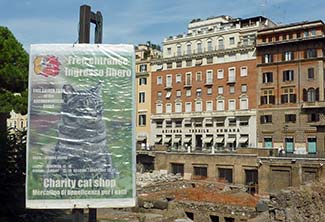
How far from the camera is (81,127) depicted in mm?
6809

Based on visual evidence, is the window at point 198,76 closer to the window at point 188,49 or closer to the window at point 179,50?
the window at point 188,49

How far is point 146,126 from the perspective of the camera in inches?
2277

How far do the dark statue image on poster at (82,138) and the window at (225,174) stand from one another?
36.4 meters

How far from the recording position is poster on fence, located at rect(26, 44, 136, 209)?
6.61m

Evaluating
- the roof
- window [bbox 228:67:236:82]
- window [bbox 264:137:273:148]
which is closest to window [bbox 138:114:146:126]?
window [bbox 228:67:236:82]

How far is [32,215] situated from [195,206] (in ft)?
41.2

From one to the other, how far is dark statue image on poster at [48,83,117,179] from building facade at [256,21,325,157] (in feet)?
127

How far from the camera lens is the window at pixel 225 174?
42.1m

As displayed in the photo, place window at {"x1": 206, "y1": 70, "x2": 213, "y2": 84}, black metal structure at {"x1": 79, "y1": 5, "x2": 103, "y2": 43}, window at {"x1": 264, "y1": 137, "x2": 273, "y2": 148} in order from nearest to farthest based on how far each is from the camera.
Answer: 1. black metal structure at {"x1": 79, "y1": 5, "x2": 103, "y2": 43}
2. window at {"x1": 264, "y1": 137, "x2": 273, "y2": 148}
3. window at {"x1": 206, "y1": 70, "x2": 213, "y2": 84}

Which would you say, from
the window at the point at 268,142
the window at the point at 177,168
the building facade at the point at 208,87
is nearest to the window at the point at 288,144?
the window at the point at 268,142

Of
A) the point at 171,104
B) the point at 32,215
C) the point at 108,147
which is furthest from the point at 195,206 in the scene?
the point at 171,104

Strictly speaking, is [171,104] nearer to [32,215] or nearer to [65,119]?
[32,215]

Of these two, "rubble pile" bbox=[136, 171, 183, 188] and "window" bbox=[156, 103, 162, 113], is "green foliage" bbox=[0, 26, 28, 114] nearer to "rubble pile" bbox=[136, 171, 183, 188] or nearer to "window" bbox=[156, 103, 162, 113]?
"rubble pile" bbox=[136, 171, 183, 188]

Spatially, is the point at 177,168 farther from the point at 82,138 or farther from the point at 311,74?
the point at 82,138
